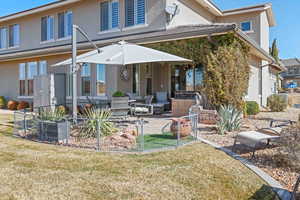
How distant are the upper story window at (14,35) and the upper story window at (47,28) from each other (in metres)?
3.48

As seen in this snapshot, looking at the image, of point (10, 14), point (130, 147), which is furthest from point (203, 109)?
point (10, 14)

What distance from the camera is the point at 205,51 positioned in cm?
1174

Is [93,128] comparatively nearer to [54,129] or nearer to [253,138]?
[54,129]

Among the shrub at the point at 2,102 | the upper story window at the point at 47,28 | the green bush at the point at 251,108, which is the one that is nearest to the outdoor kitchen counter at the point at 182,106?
the green bush at the point at 251,108

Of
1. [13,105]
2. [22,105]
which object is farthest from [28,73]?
[22,105]

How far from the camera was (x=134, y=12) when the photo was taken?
15125 mm

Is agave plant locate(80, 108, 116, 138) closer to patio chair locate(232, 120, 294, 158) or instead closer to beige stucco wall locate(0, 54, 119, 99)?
patio chair locate(232, 120, 294, 158)

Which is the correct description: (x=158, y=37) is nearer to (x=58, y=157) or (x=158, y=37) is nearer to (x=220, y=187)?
(x=58, y=157)

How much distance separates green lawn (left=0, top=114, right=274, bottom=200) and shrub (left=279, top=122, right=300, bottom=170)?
97 centimetres

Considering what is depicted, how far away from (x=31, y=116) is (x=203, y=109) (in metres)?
6.86

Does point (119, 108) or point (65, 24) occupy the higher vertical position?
point (65, 24)

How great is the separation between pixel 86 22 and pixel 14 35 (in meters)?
9.23

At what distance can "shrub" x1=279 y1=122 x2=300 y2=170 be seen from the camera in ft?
17.0

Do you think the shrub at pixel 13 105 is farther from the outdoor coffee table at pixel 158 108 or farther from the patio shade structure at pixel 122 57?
the patio shade structure at pixel 122 57
